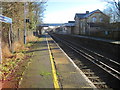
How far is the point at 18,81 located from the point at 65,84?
68.6 inches

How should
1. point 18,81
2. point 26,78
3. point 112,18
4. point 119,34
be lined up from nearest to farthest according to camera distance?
point 18,81 → point 26,78 → point 119,34 → point 112,18

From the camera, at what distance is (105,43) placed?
18.3m

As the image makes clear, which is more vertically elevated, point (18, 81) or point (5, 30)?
point (5, 30)

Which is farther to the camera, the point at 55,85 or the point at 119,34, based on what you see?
the point at 119,34

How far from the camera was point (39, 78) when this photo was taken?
5.62 metres

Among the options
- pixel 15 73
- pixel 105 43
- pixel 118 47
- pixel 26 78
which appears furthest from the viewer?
pixel 105 43

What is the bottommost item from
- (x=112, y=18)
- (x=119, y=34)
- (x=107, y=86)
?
(x=107, y=86)

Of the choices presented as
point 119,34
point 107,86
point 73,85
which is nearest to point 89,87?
point 73,85

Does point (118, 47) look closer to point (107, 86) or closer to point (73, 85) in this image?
point (107, 86)

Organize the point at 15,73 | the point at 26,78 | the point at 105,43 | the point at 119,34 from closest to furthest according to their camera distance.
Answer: the point at 26,78 < the point at 15,73 < the point at 105,43 < the point at 119,34

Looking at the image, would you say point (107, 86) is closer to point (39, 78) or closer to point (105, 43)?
point (39, 78)

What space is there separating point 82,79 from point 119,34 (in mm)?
20116

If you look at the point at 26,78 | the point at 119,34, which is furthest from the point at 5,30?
the point at 119,34

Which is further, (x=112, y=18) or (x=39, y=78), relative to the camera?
(x=112, y=18)
